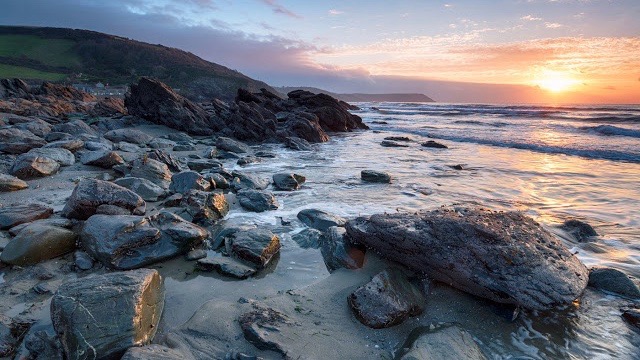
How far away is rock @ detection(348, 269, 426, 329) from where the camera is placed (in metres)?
3.13

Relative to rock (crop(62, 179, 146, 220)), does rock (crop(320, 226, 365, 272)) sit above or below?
below

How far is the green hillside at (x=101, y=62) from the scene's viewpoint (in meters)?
61.8

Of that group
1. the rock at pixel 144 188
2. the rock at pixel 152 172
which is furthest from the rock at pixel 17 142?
the rock at pixel 144 188

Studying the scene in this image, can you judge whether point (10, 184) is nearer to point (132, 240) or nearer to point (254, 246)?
point (132, 240)

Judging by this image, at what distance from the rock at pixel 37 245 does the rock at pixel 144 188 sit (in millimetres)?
2089

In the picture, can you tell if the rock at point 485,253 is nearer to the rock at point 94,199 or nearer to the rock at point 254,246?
Result: the rock at point 254,246

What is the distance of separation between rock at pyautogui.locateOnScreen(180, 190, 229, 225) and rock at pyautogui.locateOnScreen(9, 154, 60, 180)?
3788mm

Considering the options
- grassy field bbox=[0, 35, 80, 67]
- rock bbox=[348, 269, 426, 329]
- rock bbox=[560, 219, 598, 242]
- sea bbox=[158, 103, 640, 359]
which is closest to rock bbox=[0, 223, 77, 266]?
sea bbox=[158, 103, 640, 359]

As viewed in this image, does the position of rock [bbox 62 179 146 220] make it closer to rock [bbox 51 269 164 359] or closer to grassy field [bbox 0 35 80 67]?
rock [bbox 51 269 164 359]

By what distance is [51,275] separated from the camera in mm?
3729

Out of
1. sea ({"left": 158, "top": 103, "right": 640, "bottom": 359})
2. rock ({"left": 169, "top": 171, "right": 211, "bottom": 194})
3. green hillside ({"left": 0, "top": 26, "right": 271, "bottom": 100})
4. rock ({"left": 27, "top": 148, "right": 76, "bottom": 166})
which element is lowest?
sea ({"left": 158, "top": 103, "right": 640, "bottom": 359})

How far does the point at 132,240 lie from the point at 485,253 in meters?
3.89

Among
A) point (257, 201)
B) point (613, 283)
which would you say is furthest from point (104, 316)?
point (613, 283)

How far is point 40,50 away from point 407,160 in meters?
90.7
